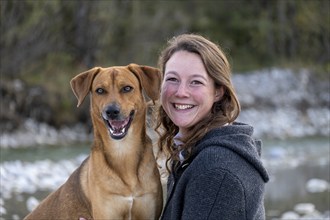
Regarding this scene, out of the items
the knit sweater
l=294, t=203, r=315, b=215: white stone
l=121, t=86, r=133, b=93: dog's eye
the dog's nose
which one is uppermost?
l=121, t=86, r=133, b=93: dog's eye

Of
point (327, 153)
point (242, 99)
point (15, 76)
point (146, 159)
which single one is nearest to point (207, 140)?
point (146, 159)

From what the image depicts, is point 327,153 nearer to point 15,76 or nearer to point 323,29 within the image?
point 15,76

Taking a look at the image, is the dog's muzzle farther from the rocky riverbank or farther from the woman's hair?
the rocky riverbank

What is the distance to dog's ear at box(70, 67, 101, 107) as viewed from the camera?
5641 millimetres

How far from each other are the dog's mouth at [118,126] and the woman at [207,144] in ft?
2.98

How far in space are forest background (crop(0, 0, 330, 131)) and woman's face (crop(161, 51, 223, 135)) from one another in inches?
360

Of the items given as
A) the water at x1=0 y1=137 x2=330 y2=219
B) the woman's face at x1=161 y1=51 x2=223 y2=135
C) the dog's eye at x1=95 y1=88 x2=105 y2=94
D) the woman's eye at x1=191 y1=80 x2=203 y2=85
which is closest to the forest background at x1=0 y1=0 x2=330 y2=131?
the water at x1=0 y1=137 x2=330 y2=219

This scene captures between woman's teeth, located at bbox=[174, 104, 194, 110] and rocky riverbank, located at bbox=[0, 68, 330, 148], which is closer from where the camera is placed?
woman's teeth, located at bbox=[174, 104, 194, 110]

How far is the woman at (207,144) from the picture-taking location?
357cm

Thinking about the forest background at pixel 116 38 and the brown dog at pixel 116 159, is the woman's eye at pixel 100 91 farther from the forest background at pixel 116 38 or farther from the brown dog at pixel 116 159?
the forest background at pixel 116 38

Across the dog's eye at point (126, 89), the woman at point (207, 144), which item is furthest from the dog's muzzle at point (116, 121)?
the woman at point (207, 144)

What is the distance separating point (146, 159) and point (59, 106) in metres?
15.4

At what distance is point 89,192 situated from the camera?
550 centimetres

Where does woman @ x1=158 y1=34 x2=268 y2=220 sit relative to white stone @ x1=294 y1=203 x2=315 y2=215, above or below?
above
